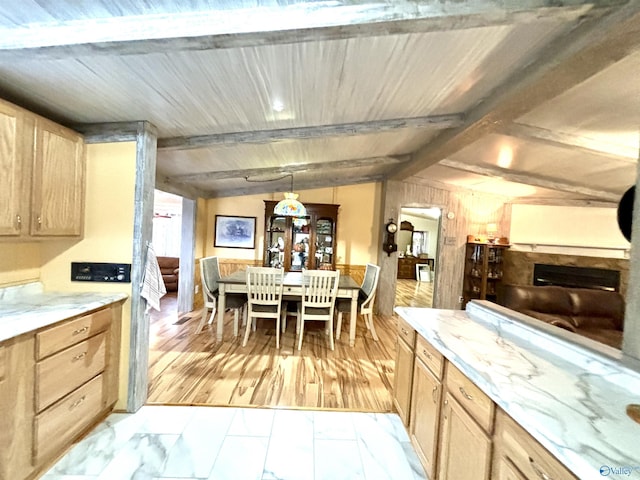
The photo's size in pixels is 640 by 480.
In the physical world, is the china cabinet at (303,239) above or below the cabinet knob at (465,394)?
above

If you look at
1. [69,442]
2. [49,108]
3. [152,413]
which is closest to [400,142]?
[49,108]

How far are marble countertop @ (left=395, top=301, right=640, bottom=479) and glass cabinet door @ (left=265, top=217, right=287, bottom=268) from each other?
3.94 m

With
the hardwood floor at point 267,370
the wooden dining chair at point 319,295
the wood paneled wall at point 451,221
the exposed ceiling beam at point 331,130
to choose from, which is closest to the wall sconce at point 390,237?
the wood paneled wall at point 451,221

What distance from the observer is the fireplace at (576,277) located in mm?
5527

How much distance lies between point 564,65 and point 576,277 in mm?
5514

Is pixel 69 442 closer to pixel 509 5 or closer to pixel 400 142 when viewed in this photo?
pixel 509 5

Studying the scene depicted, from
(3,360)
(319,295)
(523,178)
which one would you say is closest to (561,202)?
(523,178)

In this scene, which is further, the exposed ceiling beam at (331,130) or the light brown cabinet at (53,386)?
the exposed ceiling beam at (331,130)

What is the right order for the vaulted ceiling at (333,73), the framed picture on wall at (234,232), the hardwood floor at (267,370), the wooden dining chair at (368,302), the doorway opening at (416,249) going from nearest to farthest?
the vaulted ceiling at (333,73)
the hardwood floor at (267,370)
the wooden dining chair at (368,302)
the framed picture on wall at (234,232)
the doorway opening at (416,249)

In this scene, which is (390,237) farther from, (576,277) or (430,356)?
(430,356)

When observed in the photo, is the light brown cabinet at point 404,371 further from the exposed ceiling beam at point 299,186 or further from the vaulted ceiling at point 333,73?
the exposed ceiling beam at point 299,186

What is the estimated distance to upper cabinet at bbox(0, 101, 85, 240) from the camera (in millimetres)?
1660

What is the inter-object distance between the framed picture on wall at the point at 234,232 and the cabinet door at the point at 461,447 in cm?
→ 489

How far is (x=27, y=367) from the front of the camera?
1.53 meters
